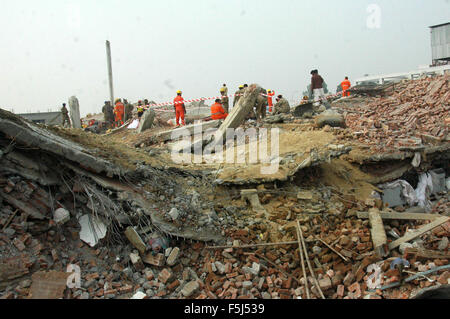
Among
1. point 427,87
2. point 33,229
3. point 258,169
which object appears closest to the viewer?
point 33,229

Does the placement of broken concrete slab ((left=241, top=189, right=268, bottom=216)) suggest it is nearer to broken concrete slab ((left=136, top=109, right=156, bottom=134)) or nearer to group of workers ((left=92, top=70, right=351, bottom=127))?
group of workers ((left=92, top=70, right=351, bottom=127))

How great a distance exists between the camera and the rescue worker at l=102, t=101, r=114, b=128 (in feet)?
50.6

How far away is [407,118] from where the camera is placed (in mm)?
9086

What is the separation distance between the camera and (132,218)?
4750mm

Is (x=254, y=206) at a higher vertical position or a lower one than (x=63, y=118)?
lower

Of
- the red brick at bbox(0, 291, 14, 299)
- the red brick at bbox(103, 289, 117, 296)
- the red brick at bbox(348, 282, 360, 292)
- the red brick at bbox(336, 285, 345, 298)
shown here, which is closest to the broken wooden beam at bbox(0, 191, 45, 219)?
the red brick at bbox(0, 291, 14, 299)

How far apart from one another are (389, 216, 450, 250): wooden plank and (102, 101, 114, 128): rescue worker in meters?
13.7

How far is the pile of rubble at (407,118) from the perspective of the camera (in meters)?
7.74

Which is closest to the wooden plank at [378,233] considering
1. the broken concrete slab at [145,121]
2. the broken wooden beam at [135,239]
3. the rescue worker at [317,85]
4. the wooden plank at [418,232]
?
the wooden plank at [418,232]
